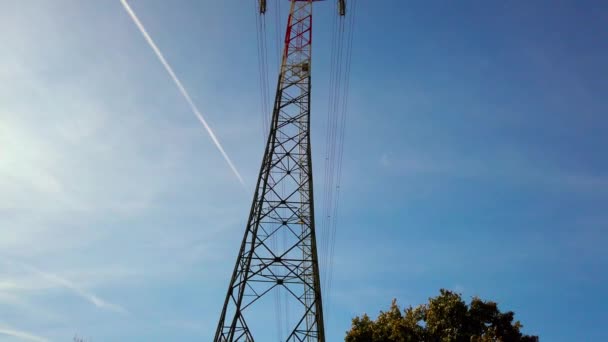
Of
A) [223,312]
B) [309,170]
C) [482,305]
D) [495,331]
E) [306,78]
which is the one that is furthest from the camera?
[306,78]

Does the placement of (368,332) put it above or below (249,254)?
below

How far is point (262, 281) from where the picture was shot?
25172 millimetres

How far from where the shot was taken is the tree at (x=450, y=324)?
88.3 ft

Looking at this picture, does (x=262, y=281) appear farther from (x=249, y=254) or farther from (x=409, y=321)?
(x=409, y=321)

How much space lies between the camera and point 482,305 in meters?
27.7

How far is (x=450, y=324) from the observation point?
2703 centimetres

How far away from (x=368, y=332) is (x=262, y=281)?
8406 millimetres

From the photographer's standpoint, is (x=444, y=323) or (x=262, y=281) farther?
(x=444, y=323)

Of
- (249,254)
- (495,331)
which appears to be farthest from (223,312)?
(495,331)

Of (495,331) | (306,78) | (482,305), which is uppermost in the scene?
Result: (306,78)

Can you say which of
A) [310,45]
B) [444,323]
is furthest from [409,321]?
[310,45]

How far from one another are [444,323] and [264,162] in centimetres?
1462

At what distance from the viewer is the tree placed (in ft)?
88.3

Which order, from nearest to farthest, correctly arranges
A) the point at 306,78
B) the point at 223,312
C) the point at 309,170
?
1. the point at 223,312
2. the point at 309,170
3. the point at 306,78
